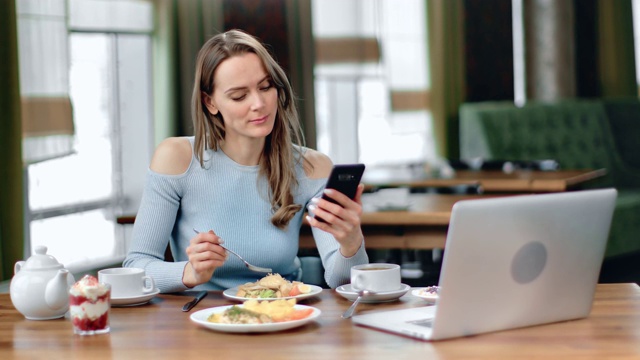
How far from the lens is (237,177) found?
2.49m

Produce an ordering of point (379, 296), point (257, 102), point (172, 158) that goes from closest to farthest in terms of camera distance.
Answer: point (379, 296), point (257, 102), point (172, 158)

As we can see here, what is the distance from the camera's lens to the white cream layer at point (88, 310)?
176 centimetres

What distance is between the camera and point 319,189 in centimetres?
254

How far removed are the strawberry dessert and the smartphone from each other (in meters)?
0.51

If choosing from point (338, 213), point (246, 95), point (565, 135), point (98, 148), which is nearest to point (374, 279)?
point (338, 213)

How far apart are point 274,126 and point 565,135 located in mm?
4841

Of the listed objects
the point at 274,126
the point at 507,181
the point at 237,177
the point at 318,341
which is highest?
the point at 274,126

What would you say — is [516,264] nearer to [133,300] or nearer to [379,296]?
[379,296]

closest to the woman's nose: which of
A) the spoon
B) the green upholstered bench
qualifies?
the spoon

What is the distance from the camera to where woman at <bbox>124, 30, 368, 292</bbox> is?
2.37 m

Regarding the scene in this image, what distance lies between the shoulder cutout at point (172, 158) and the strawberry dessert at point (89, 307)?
69cm

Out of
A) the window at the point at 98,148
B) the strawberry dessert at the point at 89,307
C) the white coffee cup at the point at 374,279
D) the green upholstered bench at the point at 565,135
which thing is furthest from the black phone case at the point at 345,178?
the green upholstered bench at the point at 565,135

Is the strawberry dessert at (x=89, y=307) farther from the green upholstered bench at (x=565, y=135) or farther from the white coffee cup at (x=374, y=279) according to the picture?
the green upholstered bench at (x=565, y=135)

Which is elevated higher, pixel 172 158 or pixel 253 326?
pixel 172 158
